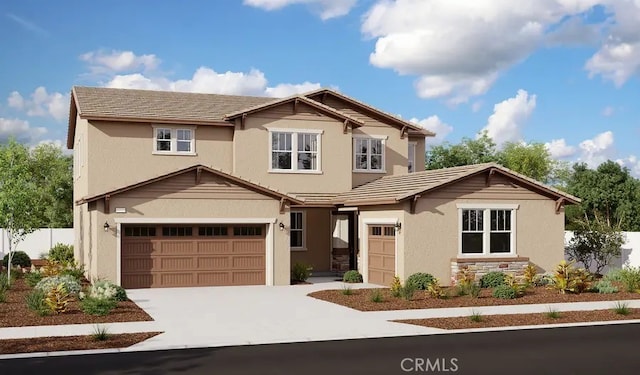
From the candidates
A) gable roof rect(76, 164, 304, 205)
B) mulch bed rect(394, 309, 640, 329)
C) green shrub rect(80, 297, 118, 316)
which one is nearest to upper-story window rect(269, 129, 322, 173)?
gable roof rect(76, 164, 304, 205)

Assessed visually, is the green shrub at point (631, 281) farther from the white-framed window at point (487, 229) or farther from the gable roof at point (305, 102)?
the gable roof at point (305, 102)

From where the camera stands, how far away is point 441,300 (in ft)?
73.6

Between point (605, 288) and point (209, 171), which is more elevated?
point (209, 171)

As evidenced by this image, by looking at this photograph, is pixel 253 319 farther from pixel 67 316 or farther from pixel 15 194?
pixel 15 194

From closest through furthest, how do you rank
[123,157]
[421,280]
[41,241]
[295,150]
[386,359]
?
[386,359] → [421,280] → [123,157] → [295,150] → [41,241]

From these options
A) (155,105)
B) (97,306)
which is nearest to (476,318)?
(97,306)

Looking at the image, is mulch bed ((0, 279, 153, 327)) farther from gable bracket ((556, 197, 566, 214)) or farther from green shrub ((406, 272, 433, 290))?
gable bracket ((556, 197, 566, 214))

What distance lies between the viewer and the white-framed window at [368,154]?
34406mm

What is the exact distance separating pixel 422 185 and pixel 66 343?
15.2 meters

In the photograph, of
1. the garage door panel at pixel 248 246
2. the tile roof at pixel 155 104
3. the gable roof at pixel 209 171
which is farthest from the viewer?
the tile roof at pixel 155 104

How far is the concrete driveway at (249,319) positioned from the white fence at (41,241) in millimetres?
18432

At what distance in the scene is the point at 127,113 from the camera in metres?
30.8

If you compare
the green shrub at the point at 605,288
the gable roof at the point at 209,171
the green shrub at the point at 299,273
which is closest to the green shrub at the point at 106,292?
the gable roof at the point at 209,171

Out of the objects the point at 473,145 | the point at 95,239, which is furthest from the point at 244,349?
the point at 473,145
